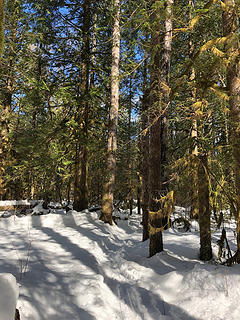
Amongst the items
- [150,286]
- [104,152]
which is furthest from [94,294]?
[104,152]

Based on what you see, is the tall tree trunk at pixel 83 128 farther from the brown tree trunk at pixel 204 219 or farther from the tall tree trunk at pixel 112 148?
the brown tree trunk at pixel 204 219

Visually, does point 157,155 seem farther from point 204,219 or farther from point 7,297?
point 7,297

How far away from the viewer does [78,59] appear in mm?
11367

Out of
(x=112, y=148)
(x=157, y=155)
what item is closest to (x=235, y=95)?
(x=157, y=155)

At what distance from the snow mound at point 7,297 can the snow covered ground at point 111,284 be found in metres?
0.82

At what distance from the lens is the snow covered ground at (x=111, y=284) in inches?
130

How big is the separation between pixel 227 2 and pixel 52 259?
661cm

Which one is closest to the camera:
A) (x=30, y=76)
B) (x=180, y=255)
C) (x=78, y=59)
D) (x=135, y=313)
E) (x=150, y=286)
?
(x=135, y=313)

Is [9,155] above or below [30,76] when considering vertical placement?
below

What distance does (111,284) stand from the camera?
14.4 feet

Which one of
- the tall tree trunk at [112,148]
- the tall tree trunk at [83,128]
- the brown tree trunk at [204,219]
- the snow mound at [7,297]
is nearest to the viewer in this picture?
the snow mound at [7,297]

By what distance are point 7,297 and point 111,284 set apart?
8.65 feet

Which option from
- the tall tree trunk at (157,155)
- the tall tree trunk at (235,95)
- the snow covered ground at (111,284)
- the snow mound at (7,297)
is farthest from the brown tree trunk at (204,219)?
the snow mound at (7,297)

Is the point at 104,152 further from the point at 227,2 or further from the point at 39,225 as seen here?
the point at 227,2
